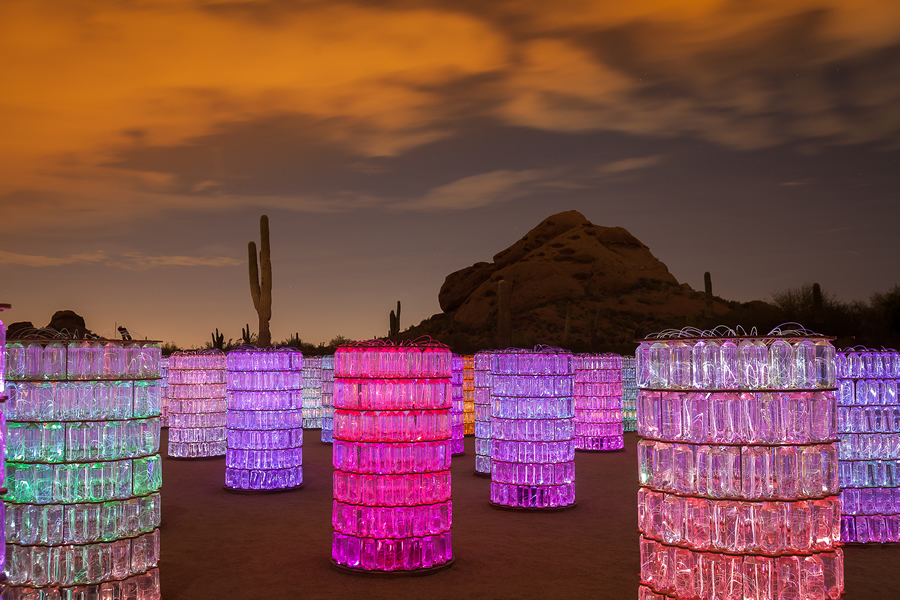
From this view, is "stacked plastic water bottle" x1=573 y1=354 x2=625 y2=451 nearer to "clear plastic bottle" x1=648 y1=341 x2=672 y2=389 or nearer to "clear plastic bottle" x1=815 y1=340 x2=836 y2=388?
"clear plastic bottle" x1=648 y1=341 x2=672 y2=389

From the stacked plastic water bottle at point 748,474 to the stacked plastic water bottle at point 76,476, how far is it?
4.09 meters

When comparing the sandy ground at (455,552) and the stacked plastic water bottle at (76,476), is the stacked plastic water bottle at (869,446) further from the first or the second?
the stacked plastic water bottle at (76,476)

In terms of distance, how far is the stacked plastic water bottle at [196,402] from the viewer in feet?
52.8

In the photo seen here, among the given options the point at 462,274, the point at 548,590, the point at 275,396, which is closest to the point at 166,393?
the point at 275,396

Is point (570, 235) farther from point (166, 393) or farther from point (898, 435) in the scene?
point (898, 435)

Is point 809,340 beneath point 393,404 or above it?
above

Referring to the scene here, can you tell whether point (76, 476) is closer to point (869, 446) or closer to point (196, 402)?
point (869, 446)

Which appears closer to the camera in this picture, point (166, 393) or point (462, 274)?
point (166, 393)

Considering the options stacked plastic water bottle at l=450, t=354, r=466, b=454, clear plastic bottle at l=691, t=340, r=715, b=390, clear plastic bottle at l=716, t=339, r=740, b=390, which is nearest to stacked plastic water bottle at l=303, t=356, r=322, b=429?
stacked plastic water bottle at l=450, t=354, r=466, b=454

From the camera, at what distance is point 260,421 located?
1237cm

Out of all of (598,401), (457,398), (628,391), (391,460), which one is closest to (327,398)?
(457,398)

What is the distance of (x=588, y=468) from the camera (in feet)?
49.5

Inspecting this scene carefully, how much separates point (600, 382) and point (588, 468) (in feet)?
8.82

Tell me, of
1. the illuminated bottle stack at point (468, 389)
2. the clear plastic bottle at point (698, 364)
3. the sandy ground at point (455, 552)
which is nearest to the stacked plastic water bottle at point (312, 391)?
the illuminated bottle stack at point (468, 389)
